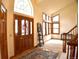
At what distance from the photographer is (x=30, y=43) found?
814cm

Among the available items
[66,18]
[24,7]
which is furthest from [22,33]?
[66,18]

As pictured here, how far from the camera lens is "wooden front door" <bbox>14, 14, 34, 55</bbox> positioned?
6.51 m

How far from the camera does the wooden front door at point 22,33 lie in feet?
21.4

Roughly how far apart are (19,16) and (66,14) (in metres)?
7.81

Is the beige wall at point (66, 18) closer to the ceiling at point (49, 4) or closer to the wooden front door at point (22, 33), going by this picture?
the ceiling at point (49, 4)

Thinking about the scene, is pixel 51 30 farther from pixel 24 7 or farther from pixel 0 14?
pixel 0 14

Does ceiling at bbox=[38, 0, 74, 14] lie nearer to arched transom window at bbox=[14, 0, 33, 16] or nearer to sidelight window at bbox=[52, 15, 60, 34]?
arched transom window at bbox=[14, 0, 33, 16]

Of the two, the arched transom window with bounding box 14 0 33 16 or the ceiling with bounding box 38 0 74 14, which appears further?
the ceiling with bounding box 38 0 74 14

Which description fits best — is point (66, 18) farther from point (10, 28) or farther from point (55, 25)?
point (10, 28)

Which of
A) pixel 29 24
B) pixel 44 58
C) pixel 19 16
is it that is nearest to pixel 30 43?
pixel 29 24

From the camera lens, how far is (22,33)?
720 centimetres

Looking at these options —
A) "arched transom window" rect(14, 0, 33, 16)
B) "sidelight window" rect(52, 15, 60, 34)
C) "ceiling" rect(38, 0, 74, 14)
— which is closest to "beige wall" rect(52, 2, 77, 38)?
Result: "sidelight window" rect(52, 15, 60, 34)

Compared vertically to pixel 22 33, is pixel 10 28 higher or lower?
higher

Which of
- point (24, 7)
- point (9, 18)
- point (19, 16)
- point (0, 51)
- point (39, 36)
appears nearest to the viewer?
point (0, 51)
